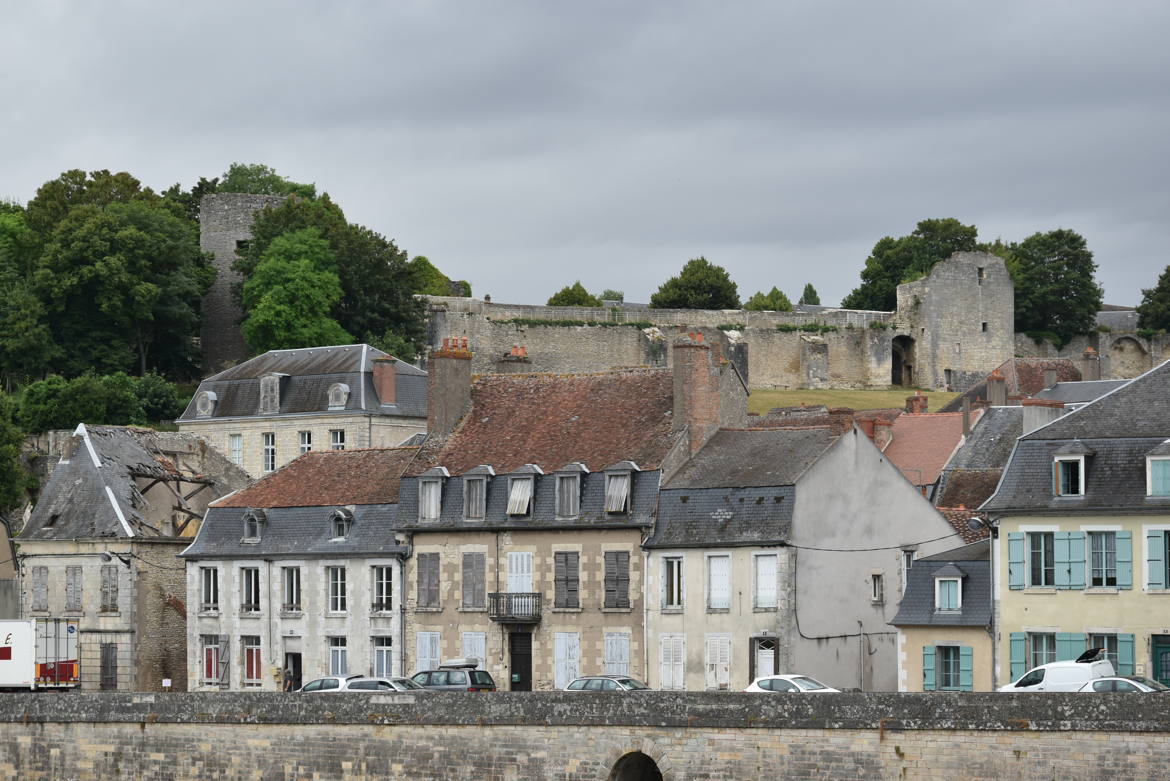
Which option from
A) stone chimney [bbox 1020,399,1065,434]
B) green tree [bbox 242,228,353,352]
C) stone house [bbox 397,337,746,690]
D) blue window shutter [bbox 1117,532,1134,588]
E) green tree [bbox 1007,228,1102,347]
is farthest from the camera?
green tree [bbox 1007,228,1102,347]

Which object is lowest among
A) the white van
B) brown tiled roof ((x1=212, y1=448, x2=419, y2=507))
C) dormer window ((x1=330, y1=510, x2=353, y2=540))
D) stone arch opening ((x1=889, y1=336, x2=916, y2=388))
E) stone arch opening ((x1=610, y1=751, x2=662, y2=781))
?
stone arch opening ((x1=610, y1=751, x2=662, y2=781))

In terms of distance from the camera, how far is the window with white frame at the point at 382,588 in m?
39.2

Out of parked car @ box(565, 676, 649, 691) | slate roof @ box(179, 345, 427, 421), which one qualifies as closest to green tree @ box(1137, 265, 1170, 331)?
slate roof @ box(179, 345, 427, 421)

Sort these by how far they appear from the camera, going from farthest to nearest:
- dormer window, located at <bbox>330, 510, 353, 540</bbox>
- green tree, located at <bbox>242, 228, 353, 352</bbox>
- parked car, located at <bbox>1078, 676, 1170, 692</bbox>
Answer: green tree, located at <bbox>242, 228, 353, 352</bbox>
dormer window, located at <bbox>330, 510, 353, 540</bbox>
parked car, located at <bbox>1078, 676, 1170, 692</bbox>

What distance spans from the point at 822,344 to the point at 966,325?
6330 mm

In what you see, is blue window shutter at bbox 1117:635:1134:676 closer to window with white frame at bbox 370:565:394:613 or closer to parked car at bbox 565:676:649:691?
parked car at bbox 565:676:649:691

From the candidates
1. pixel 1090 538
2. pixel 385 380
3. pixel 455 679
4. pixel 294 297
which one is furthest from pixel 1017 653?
pixel 294 297

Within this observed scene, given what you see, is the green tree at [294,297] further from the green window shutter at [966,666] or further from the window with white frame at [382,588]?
the green window shutter at [966,666]

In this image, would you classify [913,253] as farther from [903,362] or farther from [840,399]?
[840,399]

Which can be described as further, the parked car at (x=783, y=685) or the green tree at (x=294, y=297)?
the green tree at (x=294, y=297)

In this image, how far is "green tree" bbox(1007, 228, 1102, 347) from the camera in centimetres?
8875

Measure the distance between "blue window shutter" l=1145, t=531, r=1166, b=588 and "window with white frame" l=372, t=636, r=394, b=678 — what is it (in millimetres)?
14315

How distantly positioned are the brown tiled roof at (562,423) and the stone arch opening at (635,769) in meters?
10.9

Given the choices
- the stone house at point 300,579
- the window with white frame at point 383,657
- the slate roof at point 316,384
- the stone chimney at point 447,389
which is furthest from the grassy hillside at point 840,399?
the window with white frame at point 383,657
